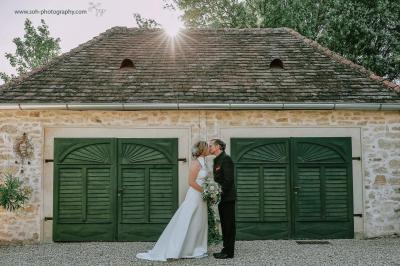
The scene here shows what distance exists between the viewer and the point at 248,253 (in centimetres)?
733

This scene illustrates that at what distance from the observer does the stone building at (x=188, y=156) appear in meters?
8.72

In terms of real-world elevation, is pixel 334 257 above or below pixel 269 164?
below

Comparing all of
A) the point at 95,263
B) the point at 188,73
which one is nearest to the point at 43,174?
the point at 95,263

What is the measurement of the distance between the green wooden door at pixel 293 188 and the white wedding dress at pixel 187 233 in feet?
6.80

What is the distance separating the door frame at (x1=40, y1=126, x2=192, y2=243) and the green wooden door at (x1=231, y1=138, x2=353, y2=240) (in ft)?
3.27

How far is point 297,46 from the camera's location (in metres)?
11.2

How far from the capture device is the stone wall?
8750mm

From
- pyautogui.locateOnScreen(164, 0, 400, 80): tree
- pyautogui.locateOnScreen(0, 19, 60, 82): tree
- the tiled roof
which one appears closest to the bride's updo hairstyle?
the tiled roof

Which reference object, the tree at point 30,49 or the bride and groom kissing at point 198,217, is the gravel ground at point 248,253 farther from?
the tree at point 30,49

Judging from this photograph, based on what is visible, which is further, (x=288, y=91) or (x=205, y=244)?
(x=288, y=91)

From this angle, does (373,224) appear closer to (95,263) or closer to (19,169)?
(95,263)

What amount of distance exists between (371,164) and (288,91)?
2.16 meters

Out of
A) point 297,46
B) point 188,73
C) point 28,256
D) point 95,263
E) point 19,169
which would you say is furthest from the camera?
point 297,46

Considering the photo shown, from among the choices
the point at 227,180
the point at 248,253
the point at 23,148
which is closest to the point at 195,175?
the point at 227,180
